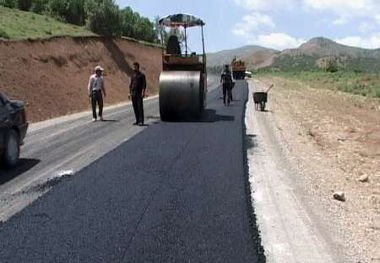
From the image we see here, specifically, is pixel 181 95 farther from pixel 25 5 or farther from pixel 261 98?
pixel 25 5

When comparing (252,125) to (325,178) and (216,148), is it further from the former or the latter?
(325,178)

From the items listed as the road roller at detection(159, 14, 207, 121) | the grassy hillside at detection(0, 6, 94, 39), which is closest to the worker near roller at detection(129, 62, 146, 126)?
the road roller at detection(159, 14, 207, 121)

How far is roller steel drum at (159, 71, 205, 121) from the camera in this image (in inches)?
690

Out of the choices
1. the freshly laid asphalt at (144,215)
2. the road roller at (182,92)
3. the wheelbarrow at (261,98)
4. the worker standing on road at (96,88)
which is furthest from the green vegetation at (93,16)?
the freshly laid asphalt at (144,215)

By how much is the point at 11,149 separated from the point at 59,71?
92.5ft

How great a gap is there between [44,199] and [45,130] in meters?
8.62

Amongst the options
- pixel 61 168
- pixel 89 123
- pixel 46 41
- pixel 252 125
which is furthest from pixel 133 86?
pixel 46 41

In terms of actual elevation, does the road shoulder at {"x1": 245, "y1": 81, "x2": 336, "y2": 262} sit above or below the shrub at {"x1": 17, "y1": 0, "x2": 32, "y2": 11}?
below

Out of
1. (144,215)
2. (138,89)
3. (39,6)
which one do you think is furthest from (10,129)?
(39,6)

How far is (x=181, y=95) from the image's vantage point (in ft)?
57.8

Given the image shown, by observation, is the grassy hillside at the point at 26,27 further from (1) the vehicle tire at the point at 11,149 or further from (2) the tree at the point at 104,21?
(1) the vehicle tire at the point at 11,149

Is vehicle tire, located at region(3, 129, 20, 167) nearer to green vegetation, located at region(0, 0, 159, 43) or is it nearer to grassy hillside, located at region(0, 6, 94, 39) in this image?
grassy hillside, located at region(0, 6, 94, 39)

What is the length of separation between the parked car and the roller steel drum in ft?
23.4

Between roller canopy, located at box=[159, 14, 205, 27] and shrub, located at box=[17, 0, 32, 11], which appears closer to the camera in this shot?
roller canopy, located at box=[159, 14, 205, 27]
